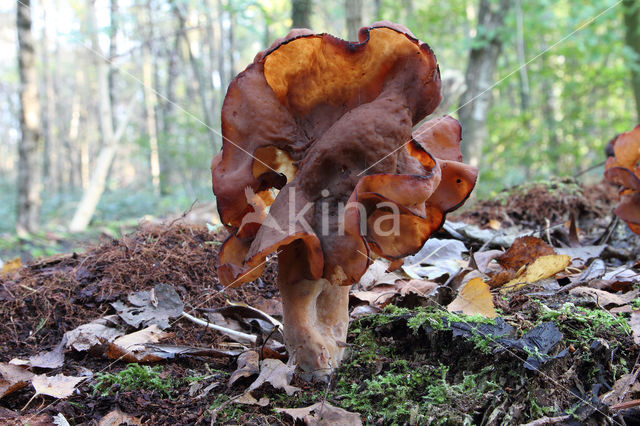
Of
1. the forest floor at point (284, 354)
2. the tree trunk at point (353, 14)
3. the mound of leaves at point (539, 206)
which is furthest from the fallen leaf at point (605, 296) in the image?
the tree trunk at point (353, 14)

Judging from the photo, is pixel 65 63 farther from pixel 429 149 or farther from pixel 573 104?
pixel 429 149

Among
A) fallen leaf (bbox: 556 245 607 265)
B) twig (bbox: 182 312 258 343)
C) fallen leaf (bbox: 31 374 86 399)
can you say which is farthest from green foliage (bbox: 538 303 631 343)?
fallen leaf (bbox: 31 374 86 399)

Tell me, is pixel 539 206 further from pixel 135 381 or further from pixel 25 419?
pixel 25 419

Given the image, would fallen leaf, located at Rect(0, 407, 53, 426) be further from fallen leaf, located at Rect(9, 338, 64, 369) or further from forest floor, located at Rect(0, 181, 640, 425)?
fallen leaf, located at Rect(9, 338, 64, 369)

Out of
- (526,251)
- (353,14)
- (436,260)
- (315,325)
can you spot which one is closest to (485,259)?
(526,251)

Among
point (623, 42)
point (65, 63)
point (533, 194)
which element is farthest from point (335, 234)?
point (65, 63)

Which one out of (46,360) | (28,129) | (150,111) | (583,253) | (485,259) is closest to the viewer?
(46,360)
